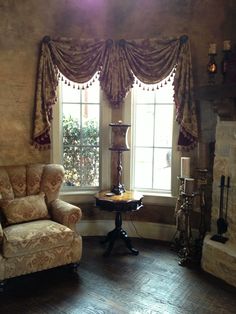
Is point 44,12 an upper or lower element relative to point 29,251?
upper

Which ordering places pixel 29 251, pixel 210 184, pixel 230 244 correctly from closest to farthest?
pixel 29 251 → pixel 230 244 → pixel 210 184

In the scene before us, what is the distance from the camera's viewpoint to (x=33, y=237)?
9.36 feet

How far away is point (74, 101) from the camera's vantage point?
4059mm

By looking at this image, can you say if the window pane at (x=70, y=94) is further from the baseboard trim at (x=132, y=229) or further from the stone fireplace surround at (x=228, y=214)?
the stone fireplace surround at (x=228, y=214)

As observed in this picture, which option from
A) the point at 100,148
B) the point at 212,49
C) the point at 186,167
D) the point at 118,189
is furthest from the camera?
the point at 100,148

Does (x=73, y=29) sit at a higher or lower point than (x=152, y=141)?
higher

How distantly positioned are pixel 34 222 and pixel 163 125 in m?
1.95

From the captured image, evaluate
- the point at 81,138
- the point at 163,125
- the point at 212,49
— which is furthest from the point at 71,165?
the point at 212,49

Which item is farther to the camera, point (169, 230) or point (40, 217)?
point (169, 230)

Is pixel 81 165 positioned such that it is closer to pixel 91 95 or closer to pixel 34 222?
pixel 91 95

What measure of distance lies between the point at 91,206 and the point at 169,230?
104 cm

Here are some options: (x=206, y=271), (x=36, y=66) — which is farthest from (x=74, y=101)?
(x=206, y=271)

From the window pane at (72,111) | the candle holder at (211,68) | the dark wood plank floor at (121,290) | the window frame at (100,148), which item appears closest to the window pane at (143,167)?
the window frame at (100,148)

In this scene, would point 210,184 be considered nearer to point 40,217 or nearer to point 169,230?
point 169,230
